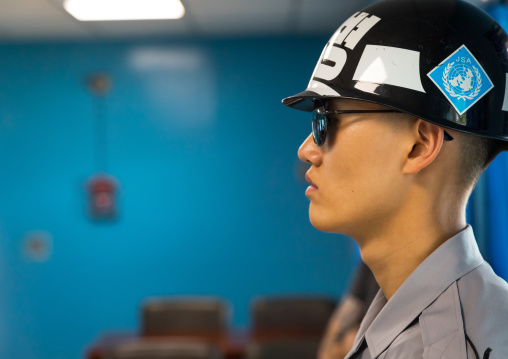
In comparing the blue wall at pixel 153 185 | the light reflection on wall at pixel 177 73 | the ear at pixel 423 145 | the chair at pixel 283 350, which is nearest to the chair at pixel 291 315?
the chair at pixel 283 350

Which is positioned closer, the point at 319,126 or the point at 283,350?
the point at 319,126

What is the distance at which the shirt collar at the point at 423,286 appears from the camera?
2.96ft

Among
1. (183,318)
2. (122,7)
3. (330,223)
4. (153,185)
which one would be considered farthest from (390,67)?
(153,185)

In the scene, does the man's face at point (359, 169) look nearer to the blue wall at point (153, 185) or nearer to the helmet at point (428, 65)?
the helmet at point (428, 65)

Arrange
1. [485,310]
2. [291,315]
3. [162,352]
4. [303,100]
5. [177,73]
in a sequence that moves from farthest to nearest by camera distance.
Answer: [177,73] → [291,315] → [162,352] → [303,100] → [485,310]

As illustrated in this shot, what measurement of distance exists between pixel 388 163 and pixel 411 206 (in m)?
0.08

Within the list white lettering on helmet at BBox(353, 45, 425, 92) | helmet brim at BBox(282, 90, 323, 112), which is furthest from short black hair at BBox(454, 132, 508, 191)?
helmet brim at BBox(282, 90, 323, 112)

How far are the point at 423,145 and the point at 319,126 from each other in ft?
0.56

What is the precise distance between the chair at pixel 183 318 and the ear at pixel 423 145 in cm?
323

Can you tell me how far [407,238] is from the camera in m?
0.98

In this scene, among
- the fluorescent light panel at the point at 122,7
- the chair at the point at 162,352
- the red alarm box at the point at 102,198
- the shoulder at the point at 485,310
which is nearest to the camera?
the shoulder at the point at 485,310

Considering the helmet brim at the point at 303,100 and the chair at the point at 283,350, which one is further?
the chair at the point at 283,350

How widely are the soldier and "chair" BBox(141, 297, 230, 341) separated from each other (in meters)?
3.12

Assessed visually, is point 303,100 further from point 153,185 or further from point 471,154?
point 153,185
